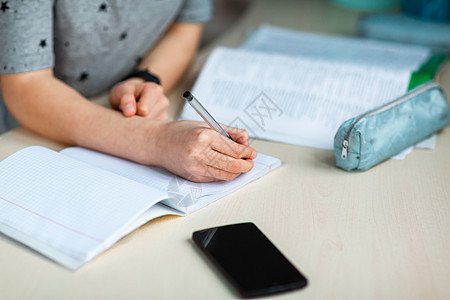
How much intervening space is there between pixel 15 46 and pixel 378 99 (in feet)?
1.69

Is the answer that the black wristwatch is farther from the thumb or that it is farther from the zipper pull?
the zipper pull

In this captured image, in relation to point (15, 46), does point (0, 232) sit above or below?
below

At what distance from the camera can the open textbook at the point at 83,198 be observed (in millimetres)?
451

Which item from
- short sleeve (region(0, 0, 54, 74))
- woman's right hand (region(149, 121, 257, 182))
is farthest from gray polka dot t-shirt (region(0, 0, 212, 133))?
woman's right hand (region(149, 121, 257, 182))

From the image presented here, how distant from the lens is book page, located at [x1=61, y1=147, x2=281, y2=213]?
0.53m

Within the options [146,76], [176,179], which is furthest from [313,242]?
[146,76]

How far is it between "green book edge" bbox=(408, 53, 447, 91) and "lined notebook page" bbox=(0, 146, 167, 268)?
454 mm

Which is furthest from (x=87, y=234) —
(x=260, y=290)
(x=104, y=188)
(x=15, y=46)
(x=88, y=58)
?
(x=88, y=58)

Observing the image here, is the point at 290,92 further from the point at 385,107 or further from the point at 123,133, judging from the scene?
the point at 123,133

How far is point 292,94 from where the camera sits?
2.47 feet

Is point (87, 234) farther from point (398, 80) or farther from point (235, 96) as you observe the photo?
point (398, 80)

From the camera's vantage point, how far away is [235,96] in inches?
30.0

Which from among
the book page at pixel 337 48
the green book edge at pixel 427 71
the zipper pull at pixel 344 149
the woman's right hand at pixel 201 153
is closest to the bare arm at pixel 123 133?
the woman's right hand at pixel 201 153

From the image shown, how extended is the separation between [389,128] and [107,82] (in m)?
0.52
